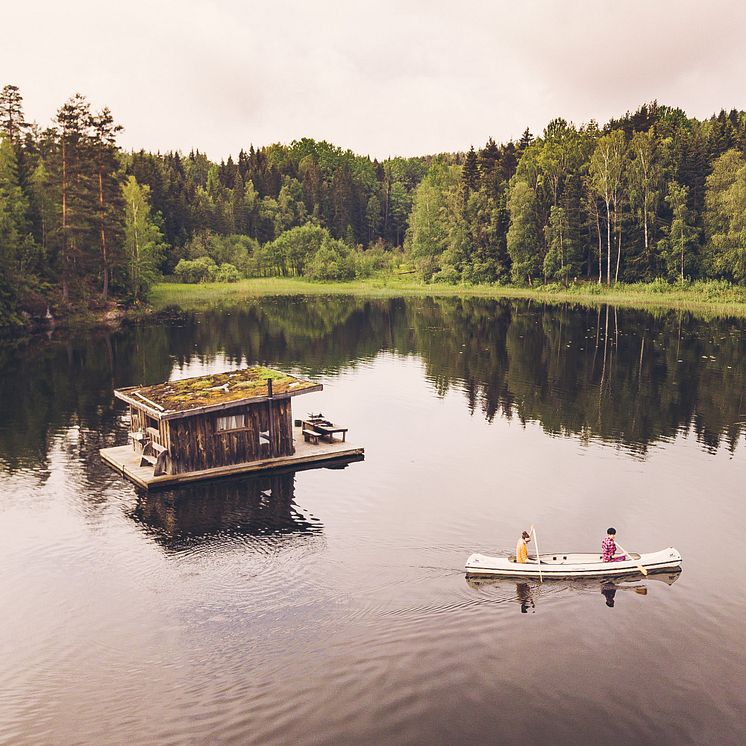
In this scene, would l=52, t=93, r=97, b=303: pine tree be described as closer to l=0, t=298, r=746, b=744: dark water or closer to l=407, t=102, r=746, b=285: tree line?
l=0, t=298, r=746, b=744: dark water

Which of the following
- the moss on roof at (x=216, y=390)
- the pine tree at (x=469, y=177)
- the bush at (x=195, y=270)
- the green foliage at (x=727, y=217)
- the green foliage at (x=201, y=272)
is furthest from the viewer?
the green foliage at (x=201, y=272)

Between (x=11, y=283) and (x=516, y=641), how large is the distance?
77.6 meters

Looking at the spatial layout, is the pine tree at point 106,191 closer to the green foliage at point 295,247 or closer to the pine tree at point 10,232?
the pine tree at point 10,232

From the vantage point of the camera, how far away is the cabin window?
108 ft

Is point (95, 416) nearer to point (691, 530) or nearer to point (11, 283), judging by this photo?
point (691, 530)

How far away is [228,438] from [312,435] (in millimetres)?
5388

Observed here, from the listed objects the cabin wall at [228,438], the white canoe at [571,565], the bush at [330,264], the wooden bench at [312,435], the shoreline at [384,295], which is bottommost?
the white canoe at [571,565]

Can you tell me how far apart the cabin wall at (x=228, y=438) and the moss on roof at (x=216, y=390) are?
1.73 feet

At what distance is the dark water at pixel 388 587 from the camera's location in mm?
17156

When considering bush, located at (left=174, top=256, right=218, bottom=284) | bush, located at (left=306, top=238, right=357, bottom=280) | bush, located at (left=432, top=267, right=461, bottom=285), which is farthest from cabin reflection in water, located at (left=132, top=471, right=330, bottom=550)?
bush, located at (left=306, top=238, right=357, bottom=280)

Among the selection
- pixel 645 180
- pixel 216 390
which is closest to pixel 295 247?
pixel 645 180

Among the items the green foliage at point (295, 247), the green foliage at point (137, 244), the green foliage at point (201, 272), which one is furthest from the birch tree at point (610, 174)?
the green foliage at point (201, 272)

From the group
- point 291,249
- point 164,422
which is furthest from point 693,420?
point 291,249

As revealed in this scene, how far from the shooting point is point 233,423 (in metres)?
33.1
